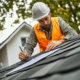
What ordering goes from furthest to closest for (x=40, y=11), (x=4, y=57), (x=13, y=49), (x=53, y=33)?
(x=13, y=49) → (x=4, y=57) → (x=53, y=33) → (x=40, y=11)

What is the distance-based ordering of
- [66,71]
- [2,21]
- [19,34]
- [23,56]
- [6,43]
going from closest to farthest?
1. [66,71]
2. [23,56]
3. [2,21]
4. [6,43]
5. [19,34]

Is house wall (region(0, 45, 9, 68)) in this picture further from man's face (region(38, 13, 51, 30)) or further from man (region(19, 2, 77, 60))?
man's face (region(38, 13, 51, 30))

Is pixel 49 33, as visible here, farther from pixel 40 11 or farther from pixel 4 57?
pixel 4 57

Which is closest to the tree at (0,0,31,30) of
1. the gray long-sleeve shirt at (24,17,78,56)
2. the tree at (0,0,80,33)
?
the tree at (0,0,80,33)

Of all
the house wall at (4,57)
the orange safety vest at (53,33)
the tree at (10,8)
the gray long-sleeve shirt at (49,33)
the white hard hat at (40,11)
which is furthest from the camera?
the house wall at (4,57)

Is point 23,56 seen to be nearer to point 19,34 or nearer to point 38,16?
point 38,16

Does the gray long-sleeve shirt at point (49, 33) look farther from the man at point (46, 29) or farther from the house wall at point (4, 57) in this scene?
the house wall at point (4, 57)

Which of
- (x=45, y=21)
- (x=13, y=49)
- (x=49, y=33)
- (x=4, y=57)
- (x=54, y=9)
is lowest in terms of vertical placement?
(x=4, y=57)

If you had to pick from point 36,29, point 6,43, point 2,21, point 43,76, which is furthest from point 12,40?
point 43,76

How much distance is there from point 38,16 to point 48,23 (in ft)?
0.76

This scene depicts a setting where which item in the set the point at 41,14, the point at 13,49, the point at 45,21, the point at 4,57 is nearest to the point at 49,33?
the point at 45,21

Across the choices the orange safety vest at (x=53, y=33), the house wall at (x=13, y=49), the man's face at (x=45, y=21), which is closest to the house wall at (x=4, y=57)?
the house wall at (x=13, y=49)

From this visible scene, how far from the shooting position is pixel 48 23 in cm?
262

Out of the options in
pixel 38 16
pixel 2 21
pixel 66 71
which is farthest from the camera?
pixel 2 21
